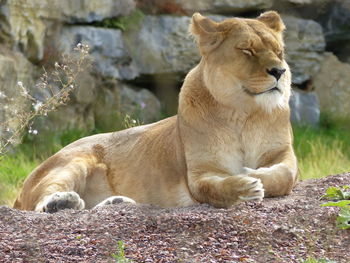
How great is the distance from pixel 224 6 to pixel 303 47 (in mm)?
1034

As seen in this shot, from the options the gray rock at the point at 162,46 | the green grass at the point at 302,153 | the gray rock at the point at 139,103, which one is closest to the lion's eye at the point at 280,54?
the green grass at the point at 302,153

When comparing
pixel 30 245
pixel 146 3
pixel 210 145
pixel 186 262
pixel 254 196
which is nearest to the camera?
pixel 186 262

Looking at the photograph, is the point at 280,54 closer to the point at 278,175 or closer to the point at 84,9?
the point at 278,175

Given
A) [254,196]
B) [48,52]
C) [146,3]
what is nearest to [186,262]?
[254,196]

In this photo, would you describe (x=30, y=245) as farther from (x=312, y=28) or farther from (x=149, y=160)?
(x=312, y=28)

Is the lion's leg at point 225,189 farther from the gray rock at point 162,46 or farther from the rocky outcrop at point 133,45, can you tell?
the gray rock at point 162,46

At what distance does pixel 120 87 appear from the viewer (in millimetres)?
9391

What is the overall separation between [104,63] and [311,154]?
2.46 meters

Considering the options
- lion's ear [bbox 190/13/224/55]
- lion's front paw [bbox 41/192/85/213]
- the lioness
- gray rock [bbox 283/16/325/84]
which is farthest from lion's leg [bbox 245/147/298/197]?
gray rock [bbox 283/16/325/84]

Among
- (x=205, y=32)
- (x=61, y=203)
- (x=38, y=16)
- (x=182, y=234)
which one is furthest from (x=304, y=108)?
(x=182, y=234)

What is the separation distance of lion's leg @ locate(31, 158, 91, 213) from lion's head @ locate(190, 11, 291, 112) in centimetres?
102

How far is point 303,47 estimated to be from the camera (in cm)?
1020

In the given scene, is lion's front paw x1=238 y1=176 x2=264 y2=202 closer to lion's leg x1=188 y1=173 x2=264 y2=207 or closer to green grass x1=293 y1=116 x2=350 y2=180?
lion's leg x1=188 y1=173 x2=264 y2=207

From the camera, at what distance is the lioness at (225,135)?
4934 millimetres
